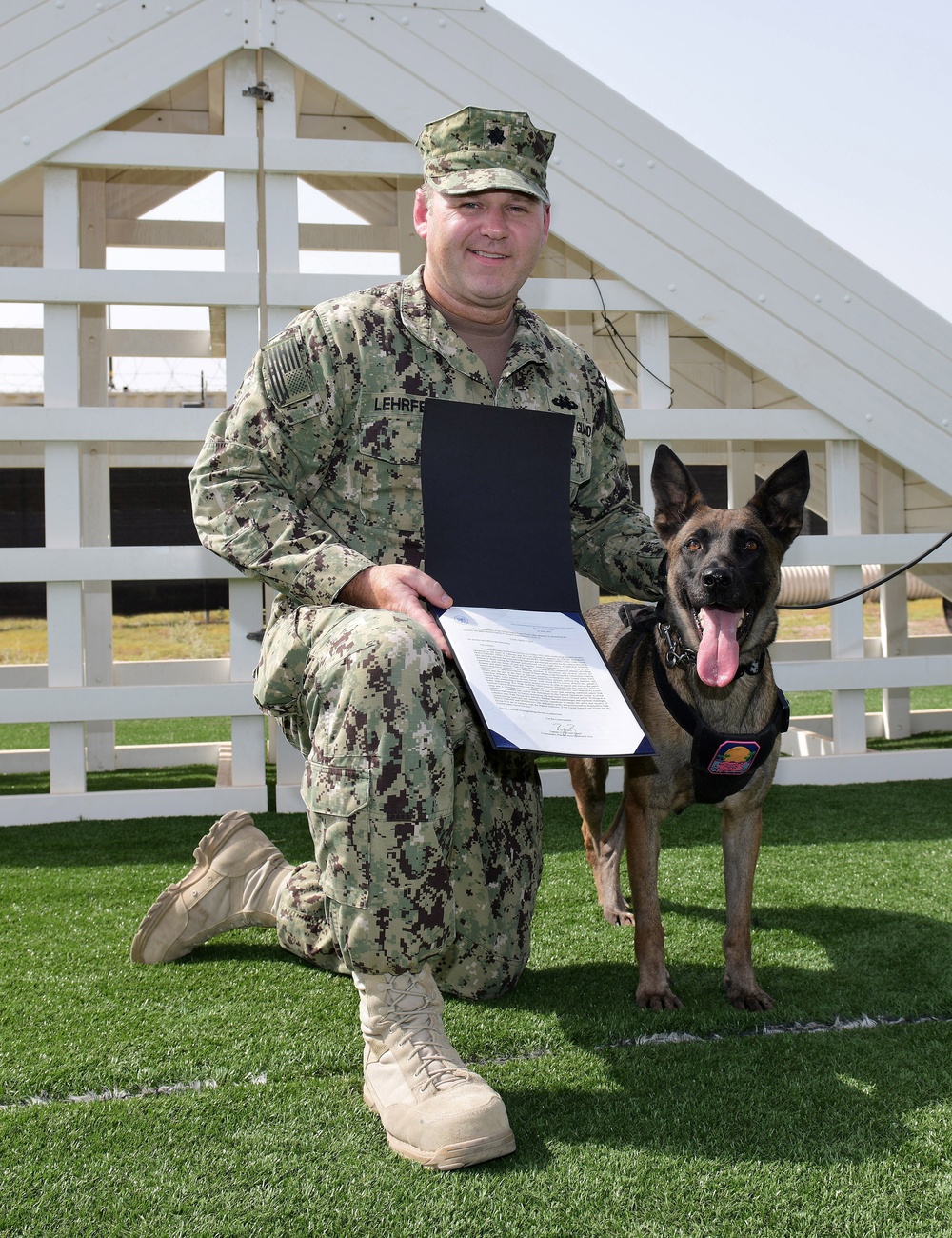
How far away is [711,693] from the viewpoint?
227 centimetres

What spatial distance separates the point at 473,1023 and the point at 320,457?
1131 millimetres

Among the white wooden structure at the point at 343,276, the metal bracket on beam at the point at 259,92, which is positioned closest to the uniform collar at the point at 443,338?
the white wooden structure at the point at 343,276

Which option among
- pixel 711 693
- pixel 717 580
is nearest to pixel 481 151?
pixel 717 580

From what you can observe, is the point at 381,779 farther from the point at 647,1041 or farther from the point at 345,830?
the point at 647,1041

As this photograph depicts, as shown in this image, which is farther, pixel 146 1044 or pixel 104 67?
pixel 104 67

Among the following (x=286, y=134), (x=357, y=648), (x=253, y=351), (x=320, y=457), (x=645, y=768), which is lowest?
(x=645, y=768)

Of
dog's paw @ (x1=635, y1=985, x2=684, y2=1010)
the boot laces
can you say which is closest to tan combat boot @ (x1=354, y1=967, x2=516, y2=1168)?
the boot laces

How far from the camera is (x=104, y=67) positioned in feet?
12.4

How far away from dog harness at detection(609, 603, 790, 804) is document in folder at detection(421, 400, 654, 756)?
0.37m

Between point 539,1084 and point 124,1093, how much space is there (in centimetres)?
68

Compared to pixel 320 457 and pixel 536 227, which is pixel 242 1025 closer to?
pixel 320 457

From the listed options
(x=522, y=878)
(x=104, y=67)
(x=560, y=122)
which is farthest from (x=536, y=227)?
(x=104, y=67)

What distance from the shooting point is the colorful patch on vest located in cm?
212

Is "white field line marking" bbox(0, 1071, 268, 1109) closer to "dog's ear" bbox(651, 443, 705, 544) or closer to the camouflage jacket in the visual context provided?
the camouflage jacket
